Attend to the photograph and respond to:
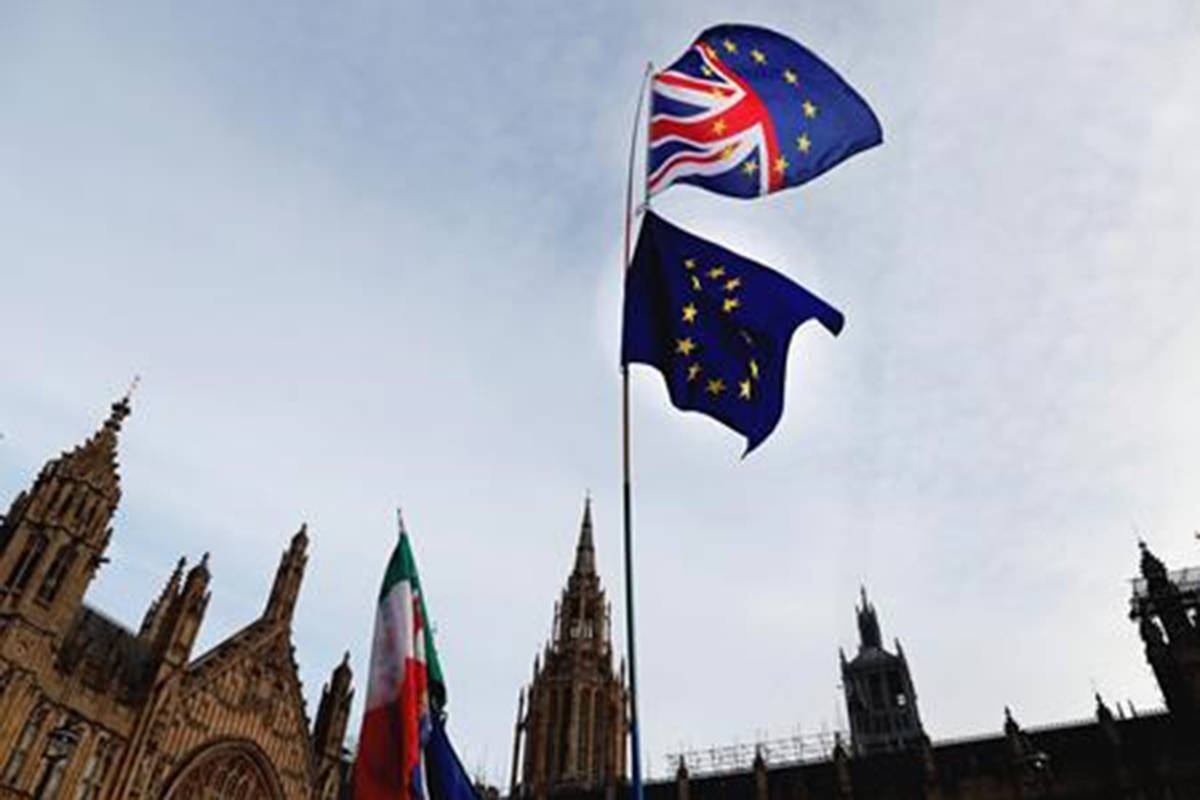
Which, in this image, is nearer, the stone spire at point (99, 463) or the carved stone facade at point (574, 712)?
the stone spire at point (99, 463)

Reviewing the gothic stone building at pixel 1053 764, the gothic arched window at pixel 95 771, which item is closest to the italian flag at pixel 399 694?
the gothic arched window at pixel 95 771

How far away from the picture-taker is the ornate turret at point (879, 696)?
283ft

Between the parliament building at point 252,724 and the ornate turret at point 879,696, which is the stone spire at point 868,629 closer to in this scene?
the ornate turret at point 879,696

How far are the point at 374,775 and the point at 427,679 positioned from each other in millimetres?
1319

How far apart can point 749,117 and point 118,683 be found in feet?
102

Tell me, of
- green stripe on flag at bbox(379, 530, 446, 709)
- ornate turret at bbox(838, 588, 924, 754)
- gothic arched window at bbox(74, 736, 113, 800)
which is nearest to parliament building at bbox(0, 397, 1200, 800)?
gothic arched window at bbox(74, 736, 113, 800)

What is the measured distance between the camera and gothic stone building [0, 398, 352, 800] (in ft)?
91.0

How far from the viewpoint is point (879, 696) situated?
90125mm

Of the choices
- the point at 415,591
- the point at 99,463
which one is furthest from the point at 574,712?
the point at 415,591

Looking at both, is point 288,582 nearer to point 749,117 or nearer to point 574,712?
point 574,712

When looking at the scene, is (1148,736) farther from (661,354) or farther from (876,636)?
(876,636)

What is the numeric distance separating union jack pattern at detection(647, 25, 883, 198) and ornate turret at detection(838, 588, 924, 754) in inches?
3190

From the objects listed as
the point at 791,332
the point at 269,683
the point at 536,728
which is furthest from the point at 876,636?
the point at 791,332

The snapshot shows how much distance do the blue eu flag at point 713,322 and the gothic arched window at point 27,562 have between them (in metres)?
27.0
